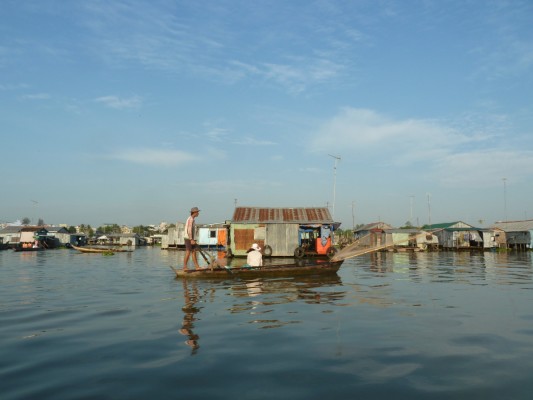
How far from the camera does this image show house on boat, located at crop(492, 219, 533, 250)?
45594 mm

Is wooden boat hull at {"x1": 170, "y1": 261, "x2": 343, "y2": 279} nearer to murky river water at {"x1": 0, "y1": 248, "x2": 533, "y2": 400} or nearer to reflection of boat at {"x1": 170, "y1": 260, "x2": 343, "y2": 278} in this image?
reflection of boat at {"x1": 170, "y1": 260, "x2": 343, "y2": 278}

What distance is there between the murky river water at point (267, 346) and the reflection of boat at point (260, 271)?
A: 2.99 metres

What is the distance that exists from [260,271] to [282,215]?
16.3 m

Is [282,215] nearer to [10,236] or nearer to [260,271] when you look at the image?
[260,271]

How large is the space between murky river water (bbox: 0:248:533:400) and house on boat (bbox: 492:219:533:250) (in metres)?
42.2

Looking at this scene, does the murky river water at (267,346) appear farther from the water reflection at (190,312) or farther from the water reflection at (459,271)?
the water reflection at (459,271)

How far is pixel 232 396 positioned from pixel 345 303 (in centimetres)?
552

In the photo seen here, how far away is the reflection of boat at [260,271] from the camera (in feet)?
43.4

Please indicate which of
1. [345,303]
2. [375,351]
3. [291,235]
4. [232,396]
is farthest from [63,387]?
[291,235]

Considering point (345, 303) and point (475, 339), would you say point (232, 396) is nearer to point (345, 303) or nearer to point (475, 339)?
point (475, 339)

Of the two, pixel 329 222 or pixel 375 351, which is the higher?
pixel 329 222

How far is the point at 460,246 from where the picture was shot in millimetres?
45625

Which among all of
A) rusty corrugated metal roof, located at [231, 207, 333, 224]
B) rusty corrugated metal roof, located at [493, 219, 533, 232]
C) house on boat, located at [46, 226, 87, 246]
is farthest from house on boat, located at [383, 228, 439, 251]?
house on boat, located at [46, 226, 87, 246]

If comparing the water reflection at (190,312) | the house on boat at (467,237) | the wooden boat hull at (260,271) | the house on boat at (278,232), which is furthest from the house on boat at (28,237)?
the house on boat at (467,237)
